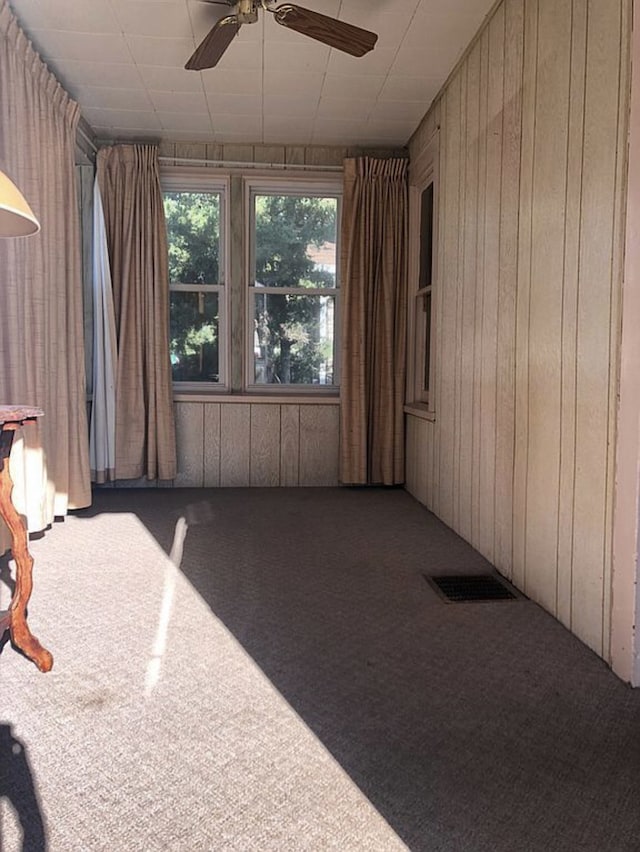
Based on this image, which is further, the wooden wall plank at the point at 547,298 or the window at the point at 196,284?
the window at the point at 196,284

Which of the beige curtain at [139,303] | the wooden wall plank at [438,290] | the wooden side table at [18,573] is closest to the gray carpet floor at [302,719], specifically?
the wooden side table at [18,573]

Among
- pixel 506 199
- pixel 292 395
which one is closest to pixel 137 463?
pixel 292 395

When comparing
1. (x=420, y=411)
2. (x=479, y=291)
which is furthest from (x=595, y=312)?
(x=420, y=411)

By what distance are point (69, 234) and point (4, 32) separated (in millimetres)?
997

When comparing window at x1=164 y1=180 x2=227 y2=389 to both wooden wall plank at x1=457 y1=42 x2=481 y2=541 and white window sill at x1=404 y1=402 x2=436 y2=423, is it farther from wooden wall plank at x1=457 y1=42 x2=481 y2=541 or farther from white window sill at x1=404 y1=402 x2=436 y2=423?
wooden wall plank at x1=457 y1=42 x2=481 y2=541

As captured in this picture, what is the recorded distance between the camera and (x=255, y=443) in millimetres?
4719

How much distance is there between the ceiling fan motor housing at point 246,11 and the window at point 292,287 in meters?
2.17

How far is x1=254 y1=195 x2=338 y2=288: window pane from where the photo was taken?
4.73m

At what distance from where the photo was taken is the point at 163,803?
128cm

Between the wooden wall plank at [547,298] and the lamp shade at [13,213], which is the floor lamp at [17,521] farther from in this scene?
the wooden wall plank at [547,298]

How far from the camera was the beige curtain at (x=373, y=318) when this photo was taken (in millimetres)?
4477

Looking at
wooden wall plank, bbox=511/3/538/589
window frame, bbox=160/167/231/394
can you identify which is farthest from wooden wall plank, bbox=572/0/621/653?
window frame, bbox=160/167/231/394

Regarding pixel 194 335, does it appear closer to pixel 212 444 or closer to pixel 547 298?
pixel 212 444

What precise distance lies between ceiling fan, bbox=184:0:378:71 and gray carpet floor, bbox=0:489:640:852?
2241 mm
